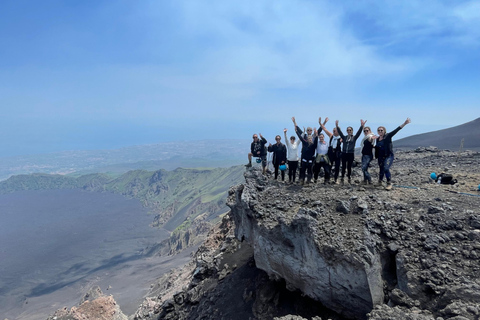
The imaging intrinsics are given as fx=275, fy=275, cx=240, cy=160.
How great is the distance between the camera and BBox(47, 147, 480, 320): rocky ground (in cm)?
805

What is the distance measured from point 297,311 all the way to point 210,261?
9987mm

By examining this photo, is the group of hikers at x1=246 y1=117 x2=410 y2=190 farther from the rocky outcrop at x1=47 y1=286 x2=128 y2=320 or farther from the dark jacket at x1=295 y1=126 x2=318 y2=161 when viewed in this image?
the rocky outcrop at x1=47 y1=286 x2=128 y2=320

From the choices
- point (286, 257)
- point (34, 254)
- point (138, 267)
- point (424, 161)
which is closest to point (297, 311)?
point (286, 257)

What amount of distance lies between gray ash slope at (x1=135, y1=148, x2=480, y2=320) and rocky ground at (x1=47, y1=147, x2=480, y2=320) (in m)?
0.03

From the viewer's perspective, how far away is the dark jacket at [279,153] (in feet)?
51.4

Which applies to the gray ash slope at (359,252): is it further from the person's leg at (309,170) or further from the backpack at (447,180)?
the person's leg at (309,170)

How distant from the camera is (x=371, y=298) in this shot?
898 centimetres

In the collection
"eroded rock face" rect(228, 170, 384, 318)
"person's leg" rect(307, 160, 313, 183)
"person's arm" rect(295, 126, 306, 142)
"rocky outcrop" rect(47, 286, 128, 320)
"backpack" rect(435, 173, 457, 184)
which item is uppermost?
"person's arm" rect(295, 126, 306, 142)

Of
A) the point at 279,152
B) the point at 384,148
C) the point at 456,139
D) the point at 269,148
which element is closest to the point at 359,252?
the point at 384,148

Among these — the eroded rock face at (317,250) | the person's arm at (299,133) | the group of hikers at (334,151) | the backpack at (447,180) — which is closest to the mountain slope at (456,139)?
the backpack at (447,180)

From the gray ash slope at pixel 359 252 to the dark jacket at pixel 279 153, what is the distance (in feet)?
4.85

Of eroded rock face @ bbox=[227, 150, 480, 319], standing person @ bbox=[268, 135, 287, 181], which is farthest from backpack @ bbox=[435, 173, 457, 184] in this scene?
standing person @ bbox=[268, 135, 287, 181]

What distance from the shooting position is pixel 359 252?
360 inches

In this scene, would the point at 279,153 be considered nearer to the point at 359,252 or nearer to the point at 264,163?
the point at 264,163
